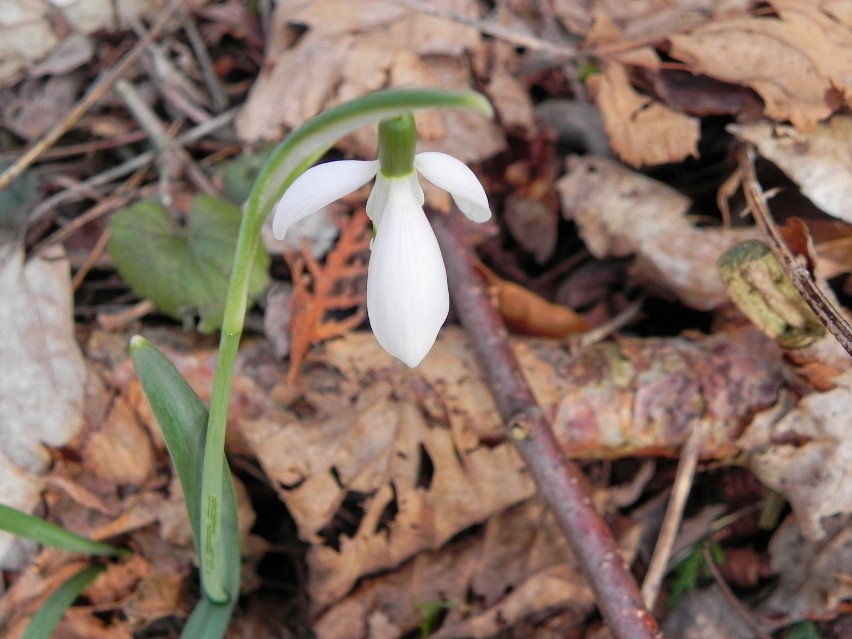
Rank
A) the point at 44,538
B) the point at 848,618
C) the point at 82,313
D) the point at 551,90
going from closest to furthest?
1. the point at 44,538
2. the point at 848,618
3. the point at 82,313
4. the point at 551,90

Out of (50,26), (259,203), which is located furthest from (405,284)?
(50,26)

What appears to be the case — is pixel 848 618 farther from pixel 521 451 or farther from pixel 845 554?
pixel 521 451

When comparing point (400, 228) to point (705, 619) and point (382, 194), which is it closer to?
point (382, 194)

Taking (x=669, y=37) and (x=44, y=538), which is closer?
(x=44, y=538)

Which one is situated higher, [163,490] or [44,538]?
[44,538]

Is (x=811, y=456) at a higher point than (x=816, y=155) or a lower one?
lower

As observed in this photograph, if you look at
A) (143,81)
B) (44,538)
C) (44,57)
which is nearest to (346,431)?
(44,538)

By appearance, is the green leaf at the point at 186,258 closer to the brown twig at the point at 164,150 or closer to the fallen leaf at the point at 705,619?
the brown twig at the point at 164,150
